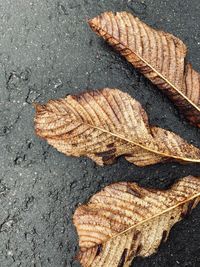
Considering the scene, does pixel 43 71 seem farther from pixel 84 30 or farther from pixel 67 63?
pixel 84 30

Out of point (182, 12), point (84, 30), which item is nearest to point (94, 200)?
point (84, 30)

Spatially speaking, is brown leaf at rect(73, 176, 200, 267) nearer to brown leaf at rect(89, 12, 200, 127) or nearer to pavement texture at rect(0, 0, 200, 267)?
pavement texture at rect(0, 0, 200, 267)

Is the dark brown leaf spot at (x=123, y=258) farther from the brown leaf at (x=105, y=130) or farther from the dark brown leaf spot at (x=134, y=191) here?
the brown leaf at (x=105, y=130)

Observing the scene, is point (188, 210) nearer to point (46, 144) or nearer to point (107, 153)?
point (107, 153)

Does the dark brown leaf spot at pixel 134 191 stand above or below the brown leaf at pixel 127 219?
above

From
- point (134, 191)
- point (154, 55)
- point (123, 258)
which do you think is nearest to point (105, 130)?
point (134, 191)

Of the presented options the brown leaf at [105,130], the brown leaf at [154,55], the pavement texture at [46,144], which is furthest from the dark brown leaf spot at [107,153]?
the brown leaf at [154,55]
